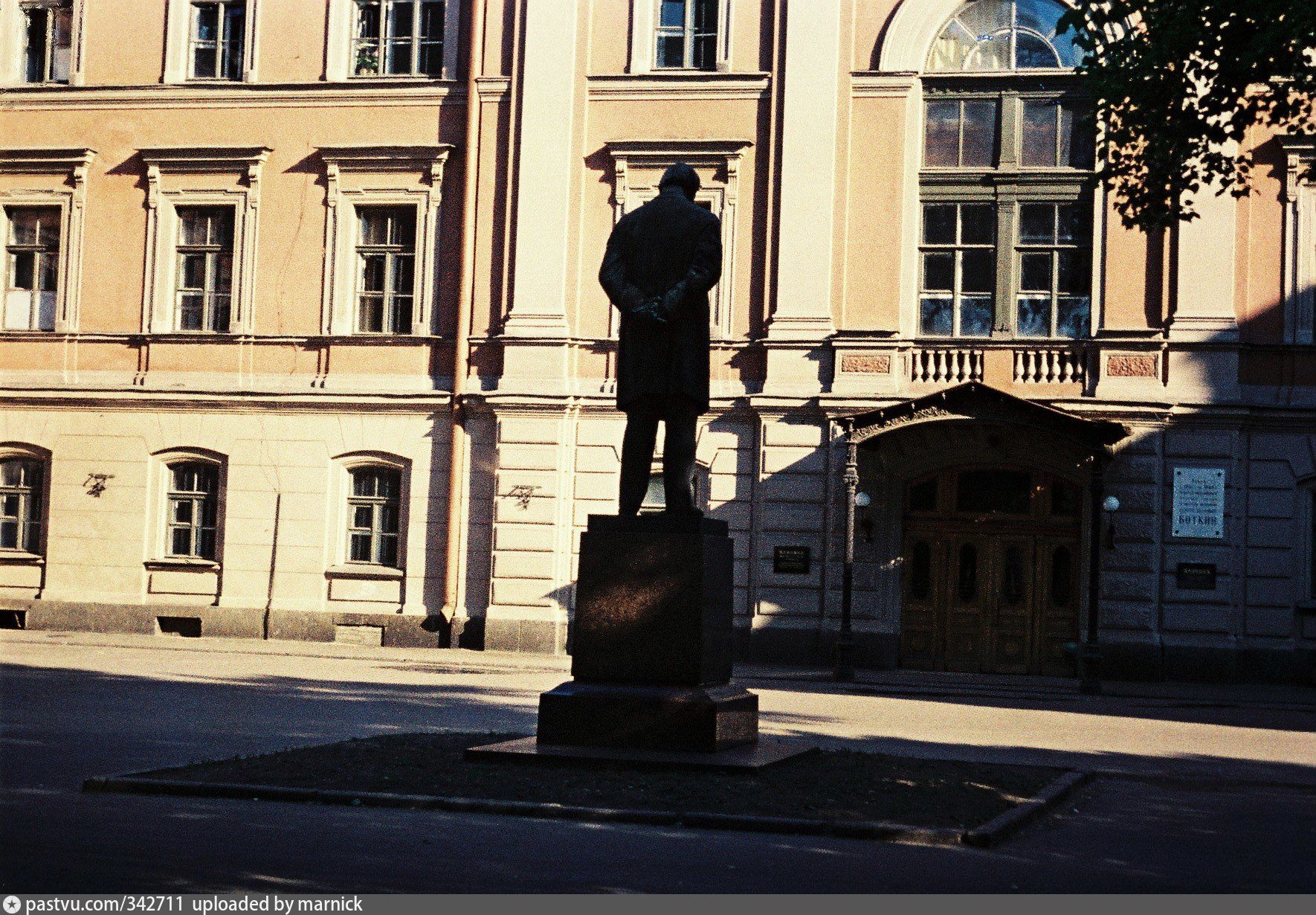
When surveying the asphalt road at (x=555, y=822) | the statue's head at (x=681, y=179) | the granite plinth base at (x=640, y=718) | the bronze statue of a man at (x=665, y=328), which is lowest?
the asphalt road at (x=555, y=822)

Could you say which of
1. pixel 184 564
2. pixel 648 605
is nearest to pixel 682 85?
pixel 184 564

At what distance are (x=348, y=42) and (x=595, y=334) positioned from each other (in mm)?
6513

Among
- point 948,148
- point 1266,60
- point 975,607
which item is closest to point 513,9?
point 948,148

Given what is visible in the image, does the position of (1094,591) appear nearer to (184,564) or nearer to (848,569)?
(848,569)

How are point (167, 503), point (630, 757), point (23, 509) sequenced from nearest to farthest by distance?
point (630, 757)
point (167, 503)
point (23, 509)

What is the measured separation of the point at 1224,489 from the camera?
2356 cm

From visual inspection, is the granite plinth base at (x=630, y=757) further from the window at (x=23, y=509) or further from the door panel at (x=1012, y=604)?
the window at (x=23, y=509)

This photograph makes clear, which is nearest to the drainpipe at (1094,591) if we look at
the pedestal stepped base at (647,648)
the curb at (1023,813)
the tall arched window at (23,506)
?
the curb at (1023,813)

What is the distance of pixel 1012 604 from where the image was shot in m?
24.6

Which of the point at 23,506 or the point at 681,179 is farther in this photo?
the point at 23,506

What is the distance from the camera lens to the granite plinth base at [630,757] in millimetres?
10242

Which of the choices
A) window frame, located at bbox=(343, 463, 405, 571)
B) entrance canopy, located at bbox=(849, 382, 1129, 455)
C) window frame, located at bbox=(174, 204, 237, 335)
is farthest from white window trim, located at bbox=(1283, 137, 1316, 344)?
window frame, located at bbox=(174, 204, 237, 335)

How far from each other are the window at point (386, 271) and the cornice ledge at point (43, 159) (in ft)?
16.1

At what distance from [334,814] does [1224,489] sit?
1770cm
